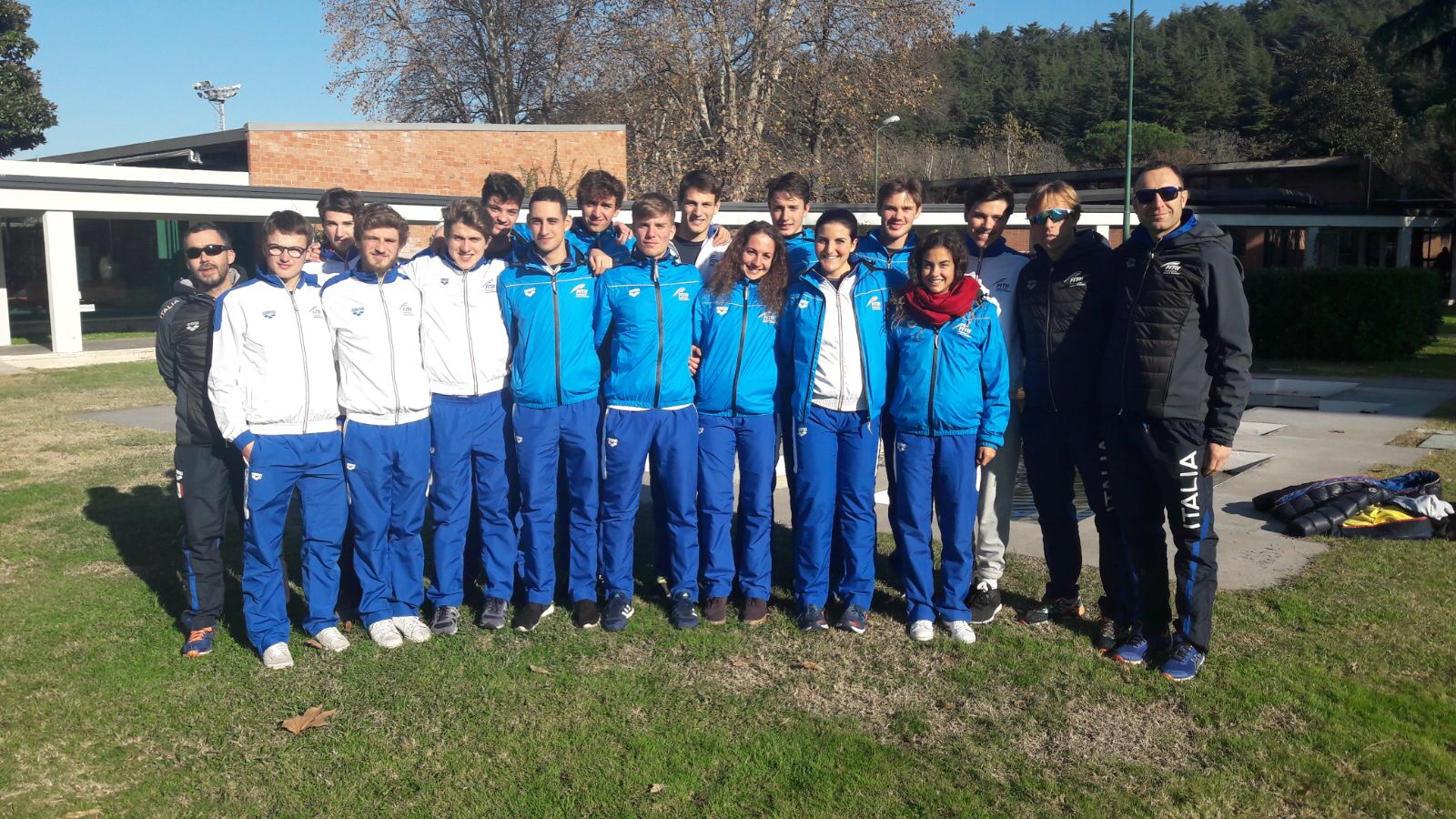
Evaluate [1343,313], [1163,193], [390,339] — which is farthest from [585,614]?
[1343,313]

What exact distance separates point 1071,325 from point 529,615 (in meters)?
2.71

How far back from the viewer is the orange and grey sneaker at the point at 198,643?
459 centimetres

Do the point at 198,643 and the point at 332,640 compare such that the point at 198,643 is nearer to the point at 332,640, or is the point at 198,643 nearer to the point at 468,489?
Answer: the point at 332,640

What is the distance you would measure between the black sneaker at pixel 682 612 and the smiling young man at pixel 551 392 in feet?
1.16

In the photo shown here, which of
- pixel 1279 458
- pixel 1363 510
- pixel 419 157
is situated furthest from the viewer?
pixel 419 157

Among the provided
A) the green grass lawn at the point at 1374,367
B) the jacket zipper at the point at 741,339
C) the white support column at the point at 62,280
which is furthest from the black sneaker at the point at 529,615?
the white support column at the point at 62,280

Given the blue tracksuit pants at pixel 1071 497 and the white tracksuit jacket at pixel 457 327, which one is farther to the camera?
the white tracksuit jacket at pixel 457 327

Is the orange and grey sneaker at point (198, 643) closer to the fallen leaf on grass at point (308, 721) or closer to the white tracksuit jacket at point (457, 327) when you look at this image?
the fallen leaf on grass at point (308, 721)

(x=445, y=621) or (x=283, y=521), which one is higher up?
(x=283, y=521)

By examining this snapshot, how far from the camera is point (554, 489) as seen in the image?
194 inches

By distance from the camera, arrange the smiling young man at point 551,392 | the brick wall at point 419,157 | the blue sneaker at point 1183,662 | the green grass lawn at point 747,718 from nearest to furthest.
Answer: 1. the green grass lawn at point 747,718
2. the blue sneaker at point 1183,662
3. the smiling young man at point 551,392
4. the brick wall at point 419,157

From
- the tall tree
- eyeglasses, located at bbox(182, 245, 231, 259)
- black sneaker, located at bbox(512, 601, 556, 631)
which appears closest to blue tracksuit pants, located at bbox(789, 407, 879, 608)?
black sneaker, located at bbox(512, 601, 556, 631)

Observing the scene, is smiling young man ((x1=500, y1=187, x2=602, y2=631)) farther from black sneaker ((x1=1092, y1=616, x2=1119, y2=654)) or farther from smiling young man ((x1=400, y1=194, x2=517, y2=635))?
black sneaker ((x1=1092, y1=616, x2=1119, y2=654))

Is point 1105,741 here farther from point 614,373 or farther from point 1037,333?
point 614,373
